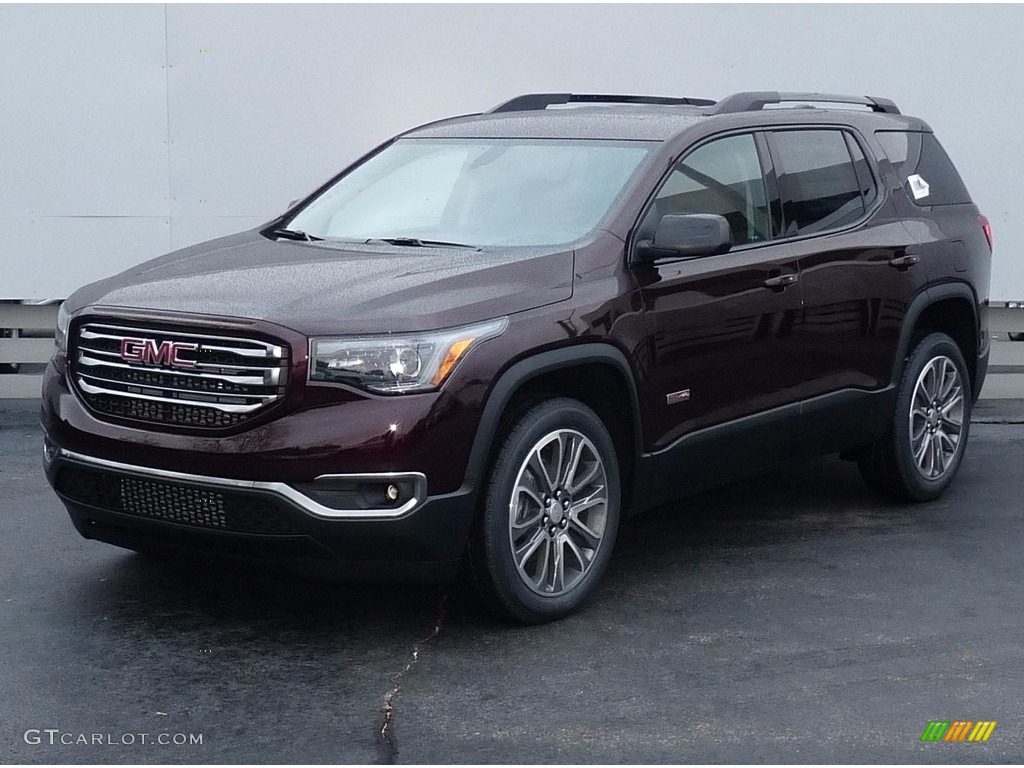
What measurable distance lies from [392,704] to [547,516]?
3.13 feet

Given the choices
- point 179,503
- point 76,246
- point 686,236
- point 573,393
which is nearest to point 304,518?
point 179,503

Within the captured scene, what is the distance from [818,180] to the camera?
6.44 metres

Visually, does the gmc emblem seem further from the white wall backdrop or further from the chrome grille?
the white wall backdrop

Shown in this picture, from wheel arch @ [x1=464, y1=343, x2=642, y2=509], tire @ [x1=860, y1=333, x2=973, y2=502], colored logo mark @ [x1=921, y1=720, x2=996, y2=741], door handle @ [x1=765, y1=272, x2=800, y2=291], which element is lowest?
colored logo mark @ [x1=921, y1=720, x2=996, y2=741]

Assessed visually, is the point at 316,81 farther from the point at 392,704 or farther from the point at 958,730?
the point at 958,730

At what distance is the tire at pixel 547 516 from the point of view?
16.3ft

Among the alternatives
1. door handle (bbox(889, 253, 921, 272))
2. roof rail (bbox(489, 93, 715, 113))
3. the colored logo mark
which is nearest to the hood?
roof rail (bbox(489, 93, 715, 113))

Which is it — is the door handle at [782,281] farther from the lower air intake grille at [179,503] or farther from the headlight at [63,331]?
the headlight at [63,331]

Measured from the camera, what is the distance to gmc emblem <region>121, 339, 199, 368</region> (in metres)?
4.80

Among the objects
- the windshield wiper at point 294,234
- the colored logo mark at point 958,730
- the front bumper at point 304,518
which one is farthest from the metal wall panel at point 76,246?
the colored logo mark at point 958,730

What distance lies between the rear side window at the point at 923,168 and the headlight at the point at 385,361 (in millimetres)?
3065

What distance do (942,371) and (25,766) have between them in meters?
4.55

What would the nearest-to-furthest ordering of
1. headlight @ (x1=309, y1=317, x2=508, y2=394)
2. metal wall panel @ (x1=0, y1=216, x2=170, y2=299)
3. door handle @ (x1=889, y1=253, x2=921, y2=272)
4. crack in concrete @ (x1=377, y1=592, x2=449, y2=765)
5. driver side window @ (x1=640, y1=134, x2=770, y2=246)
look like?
crack in concrete @ (x1=377, y1=592, x2=449, y2=765) < headlight @ (x1=309, y1=317, x2=508, y2=394) < driver side window @ (x1=640, y1=134, x2=770, y2=246) < door handle @ (x1=889, y1=253, x2=921, y2=272) < metal wall panel @ (x1=0, y1=216, x2=170, y2=299)

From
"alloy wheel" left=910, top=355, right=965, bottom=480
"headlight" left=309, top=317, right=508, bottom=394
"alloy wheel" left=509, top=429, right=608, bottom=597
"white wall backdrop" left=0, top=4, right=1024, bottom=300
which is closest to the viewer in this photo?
"headlight" left=309, top=317, right=508, bottom=394
